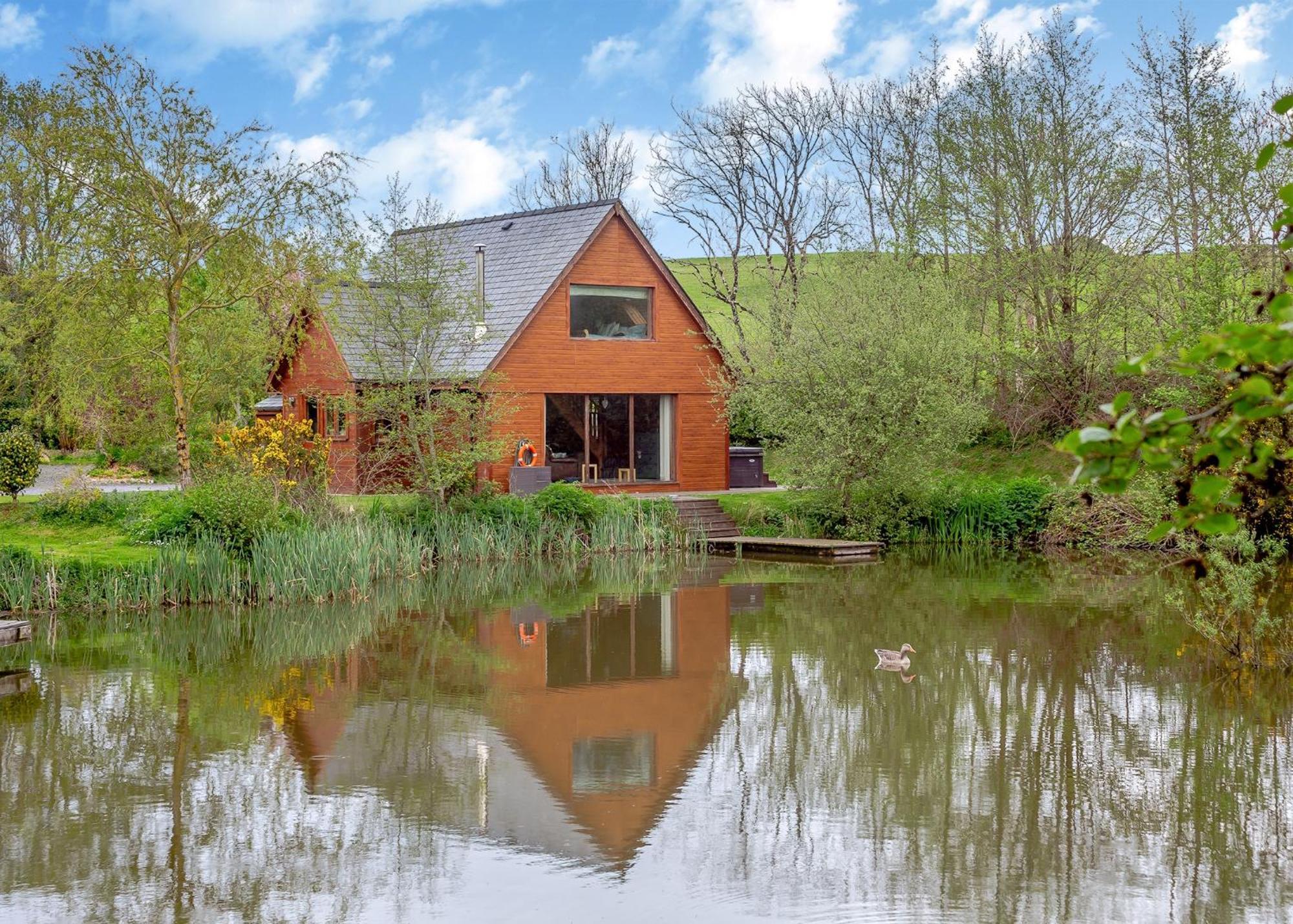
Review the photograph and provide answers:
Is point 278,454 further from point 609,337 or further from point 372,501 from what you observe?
point 609,337

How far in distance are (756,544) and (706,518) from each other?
140 cm

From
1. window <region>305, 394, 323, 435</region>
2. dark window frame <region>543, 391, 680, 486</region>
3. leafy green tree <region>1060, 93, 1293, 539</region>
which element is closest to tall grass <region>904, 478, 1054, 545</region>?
dark window frame <region>543, 391, 680, 486</region>

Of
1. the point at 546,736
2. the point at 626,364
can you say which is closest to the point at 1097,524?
the point at 626,364

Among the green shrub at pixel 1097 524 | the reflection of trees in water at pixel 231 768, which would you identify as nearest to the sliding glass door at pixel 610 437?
the green shrub at pixel 1097 524

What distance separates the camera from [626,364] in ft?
88.7

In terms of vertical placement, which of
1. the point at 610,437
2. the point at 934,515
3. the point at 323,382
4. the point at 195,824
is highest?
the point at 323,382

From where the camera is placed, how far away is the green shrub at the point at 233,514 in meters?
17.1

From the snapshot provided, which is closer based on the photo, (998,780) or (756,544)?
(998,780)

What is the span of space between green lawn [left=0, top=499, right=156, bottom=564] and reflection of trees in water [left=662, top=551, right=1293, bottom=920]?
7.63m

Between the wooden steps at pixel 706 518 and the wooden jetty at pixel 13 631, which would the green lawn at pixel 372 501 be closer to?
the wooden steps at pixel 706 518

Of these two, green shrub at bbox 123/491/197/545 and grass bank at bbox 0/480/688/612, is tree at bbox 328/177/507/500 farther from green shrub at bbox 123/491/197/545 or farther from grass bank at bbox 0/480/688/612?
green shrub at bbox 123/491/197/545

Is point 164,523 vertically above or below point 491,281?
below

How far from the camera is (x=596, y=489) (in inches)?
1037

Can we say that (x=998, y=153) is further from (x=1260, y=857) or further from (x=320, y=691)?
(x=1260, y=857)
